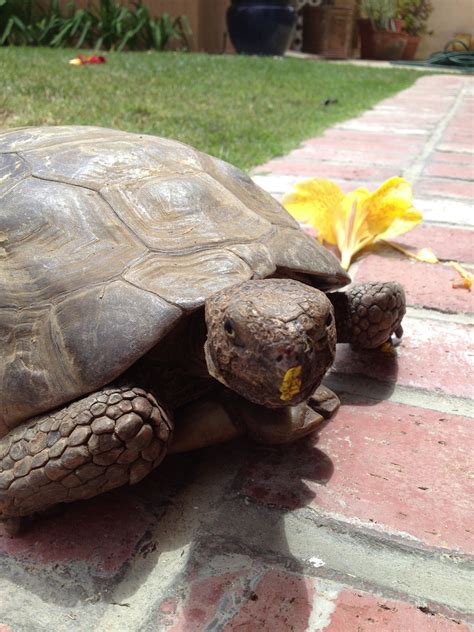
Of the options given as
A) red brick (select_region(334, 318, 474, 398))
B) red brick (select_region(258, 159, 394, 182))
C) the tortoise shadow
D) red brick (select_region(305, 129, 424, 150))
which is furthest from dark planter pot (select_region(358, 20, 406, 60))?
the tortoise shadow

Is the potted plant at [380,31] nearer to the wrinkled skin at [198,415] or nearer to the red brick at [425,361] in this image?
the red brick at [425,361]

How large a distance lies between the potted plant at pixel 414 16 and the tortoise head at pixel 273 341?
15267mm

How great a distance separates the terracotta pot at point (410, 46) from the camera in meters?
15.0

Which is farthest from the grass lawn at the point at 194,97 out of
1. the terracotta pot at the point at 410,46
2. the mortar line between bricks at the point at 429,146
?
the terracotta pot at the point at 410,46

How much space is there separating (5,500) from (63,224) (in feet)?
1.93

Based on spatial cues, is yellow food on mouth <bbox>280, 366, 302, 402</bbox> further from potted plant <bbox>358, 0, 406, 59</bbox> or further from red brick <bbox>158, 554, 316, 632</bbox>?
potted plant <bbox>358, 0, 406, 59</bbox>

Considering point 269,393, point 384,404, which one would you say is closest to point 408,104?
point 384,404

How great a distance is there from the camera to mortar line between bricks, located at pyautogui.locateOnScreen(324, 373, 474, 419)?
1869mm

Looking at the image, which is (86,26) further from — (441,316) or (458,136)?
(441,316)

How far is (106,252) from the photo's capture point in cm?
156

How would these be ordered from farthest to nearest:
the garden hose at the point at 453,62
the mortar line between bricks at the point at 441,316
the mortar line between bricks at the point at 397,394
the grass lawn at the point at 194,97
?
1. the garden hose at the point at 453,62
2. the grass lawn at the point at 194,97
3. the mortar line between bricks at the point at 441,316
4. the mortar line between bricks at the point at 397,394

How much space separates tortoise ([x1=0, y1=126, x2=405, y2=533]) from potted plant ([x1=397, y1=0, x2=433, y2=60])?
14.9 meters

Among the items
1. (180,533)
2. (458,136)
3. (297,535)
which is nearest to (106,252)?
(180,533)

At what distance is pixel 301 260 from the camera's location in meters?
1.75
